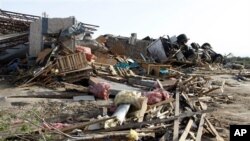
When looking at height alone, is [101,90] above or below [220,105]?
above

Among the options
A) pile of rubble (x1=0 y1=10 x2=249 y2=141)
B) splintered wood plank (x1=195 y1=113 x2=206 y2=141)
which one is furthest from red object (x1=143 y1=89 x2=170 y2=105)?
splintered wood plank (x1=195 y1=113 x2=206 y2=141)

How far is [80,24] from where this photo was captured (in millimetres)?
18469

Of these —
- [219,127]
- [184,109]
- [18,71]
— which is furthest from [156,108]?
[18,71]

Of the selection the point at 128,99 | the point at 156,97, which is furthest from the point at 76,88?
the point at 128,99

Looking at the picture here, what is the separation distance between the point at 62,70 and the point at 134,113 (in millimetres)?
6811

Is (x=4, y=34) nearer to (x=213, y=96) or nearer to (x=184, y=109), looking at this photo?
(x=213, y=96)

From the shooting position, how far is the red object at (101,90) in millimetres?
13828

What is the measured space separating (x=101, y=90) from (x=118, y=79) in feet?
9.14

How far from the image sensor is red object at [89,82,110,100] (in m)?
13.8

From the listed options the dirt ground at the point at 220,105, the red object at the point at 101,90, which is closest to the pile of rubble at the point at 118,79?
the red object at the point at 101,90

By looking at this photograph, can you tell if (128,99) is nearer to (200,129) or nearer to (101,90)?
(200,129)

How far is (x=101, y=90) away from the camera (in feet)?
45.5

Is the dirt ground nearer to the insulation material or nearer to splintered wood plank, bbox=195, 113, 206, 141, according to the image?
splintered wood plank, bbox=195, 113, 206, 141

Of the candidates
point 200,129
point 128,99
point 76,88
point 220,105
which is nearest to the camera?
point 200,129
